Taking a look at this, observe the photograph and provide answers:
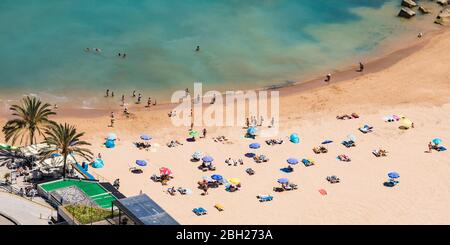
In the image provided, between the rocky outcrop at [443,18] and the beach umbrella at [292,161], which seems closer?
the beach umbrella at [292,161]

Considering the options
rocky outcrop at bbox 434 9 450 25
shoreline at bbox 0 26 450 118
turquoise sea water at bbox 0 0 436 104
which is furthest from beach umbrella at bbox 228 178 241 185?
rocky outcrop at bbox 434 9 450 25

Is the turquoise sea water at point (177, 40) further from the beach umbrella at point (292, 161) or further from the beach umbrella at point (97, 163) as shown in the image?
the beach umbrella at point (292, 161)

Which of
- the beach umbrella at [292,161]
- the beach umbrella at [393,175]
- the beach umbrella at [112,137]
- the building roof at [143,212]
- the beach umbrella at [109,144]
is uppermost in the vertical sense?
the beach umbrella at [112,137]

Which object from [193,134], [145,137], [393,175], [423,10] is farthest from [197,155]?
[423,10]

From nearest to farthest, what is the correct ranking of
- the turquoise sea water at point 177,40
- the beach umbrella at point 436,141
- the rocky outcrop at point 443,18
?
the beach umbrella at point 436,141 → the turquoise sea water at point 177,40 → the rocky outcrop at point 443,18

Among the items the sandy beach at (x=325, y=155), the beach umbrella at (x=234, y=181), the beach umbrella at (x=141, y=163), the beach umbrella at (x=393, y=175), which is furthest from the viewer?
the beach umbrella at (x=141, y=163)

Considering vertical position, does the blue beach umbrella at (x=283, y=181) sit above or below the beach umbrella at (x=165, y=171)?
below

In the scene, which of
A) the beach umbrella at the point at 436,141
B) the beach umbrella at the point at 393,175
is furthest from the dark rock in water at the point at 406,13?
the beach umbrella at the point at 393,175
